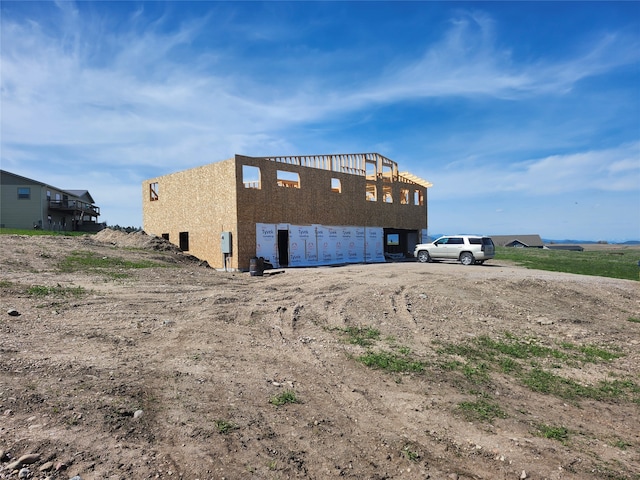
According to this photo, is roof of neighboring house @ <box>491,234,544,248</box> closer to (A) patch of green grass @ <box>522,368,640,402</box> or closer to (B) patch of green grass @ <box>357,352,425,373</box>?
(A) patch of green grass @ <box>522,368,640,402</box>

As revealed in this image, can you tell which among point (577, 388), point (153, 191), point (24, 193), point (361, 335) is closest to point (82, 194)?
point (24, 193)

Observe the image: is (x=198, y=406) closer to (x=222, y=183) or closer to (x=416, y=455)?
(x=416, y=455)

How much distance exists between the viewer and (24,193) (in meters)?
40.6

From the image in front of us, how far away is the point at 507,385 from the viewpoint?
667 cm

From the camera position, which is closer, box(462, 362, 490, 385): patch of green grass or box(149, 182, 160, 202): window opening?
box(462, 362, 490, 385): patch of green grass

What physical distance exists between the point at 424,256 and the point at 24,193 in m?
40.3

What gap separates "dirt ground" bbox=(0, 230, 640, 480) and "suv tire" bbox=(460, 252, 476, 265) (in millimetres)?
13002

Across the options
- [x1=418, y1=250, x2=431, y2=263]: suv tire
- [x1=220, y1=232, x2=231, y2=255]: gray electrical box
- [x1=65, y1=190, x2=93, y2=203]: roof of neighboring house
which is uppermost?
[x1=65, y1=190, x2=93, y2=203]: roof of neighboring house

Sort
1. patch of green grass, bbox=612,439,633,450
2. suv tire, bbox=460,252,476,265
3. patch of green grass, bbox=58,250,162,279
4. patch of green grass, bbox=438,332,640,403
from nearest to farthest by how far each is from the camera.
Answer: patch of green grass, bbox=612,439,633,450, patch of green grass, bbox=438,332,640,403, patch of green grass, bbox=58,250,162,279, suv tire, bbox=460,252,476,265

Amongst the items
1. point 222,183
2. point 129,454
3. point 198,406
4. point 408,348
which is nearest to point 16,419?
point 129,454

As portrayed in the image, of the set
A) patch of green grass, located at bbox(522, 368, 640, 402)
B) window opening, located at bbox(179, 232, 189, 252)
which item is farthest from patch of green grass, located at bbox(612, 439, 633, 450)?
window opening, located at bbox(179, 232, 189, 252)

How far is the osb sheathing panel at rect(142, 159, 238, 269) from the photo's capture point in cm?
2225

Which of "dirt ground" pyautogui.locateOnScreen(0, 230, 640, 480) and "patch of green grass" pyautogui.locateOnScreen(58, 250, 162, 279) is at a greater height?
"patch of green grass" pyautogui.locateOnScreen(58, 250, 162, 279)

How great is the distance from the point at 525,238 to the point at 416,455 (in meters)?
105
